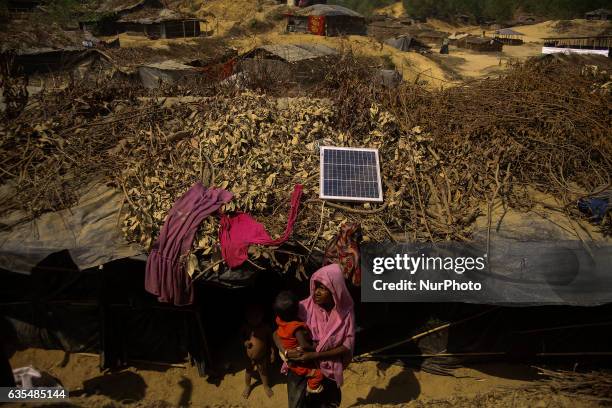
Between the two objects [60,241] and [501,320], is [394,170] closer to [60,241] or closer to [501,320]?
[501,320]

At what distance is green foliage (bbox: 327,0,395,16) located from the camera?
2109 inches

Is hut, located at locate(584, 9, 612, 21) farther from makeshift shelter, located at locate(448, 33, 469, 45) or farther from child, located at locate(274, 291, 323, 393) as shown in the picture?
child, located at locate(274, 291, 323, 393)

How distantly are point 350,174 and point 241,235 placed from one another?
4.91 feet

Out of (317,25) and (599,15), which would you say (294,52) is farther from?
(599,15)

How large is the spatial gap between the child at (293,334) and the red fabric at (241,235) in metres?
0.64

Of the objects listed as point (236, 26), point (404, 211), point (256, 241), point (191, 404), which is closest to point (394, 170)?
point (404, 211)

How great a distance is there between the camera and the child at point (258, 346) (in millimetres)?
4648

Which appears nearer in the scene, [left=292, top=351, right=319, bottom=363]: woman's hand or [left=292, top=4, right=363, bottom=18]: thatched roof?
[left=292, top=351, right=319, bottom=363]: woman's hand

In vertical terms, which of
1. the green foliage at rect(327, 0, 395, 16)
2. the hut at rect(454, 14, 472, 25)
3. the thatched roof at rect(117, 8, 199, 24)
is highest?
the green foliage at rect(327, 0, 395, 16)

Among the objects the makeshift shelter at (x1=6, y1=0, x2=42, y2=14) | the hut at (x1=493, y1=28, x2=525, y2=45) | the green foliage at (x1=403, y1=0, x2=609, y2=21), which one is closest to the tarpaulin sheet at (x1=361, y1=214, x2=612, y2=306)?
the hut at (x1=493, y1=28, x2=525, y2=45)

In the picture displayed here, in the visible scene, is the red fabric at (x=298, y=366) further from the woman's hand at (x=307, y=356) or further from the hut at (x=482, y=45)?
the hut at (x=482, y=45)

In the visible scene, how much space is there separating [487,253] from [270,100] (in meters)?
3.65

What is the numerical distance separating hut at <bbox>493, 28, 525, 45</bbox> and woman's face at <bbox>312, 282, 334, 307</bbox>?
117 feet

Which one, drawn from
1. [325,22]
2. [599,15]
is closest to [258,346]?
[325,22]
